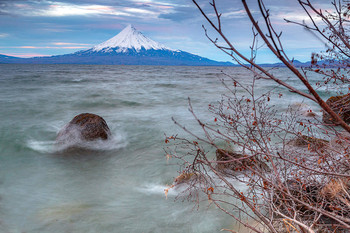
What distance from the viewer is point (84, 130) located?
10289 mm

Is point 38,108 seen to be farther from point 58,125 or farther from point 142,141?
point 142,141

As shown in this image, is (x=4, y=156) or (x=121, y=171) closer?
(x=121, y=171)

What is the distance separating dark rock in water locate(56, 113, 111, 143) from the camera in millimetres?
10211

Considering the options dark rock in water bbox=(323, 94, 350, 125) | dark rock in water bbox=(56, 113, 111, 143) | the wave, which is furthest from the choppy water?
dark rock in water bbox=(323, 94, 350, 125)

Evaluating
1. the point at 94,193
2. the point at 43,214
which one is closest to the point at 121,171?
the point at 94,193

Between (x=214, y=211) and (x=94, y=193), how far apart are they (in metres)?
3.61

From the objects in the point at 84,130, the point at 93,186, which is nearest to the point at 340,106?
the point at 93,186

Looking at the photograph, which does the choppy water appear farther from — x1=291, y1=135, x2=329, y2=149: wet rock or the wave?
x1=291, y1=135, x2=329, y2=149: wet rock

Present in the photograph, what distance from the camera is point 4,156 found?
10352mm

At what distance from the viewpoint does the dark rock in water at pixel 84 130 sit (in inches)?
402

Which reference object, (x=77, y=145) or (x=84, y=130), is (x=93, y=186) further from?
(x=84, y=130)

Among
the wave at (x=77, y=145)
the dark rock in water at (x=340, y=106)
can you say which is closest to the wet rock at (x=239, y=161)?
the dark rock in water at (x=340, y=106)

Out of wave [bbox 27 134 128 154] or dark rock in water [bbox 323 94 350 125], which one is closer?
dark rock in water [bbox 323 94 350 125]

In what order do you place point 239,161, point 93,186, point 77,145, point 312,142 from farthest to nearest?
point 77,145, point 93,186, point 312,142, point 239,161
